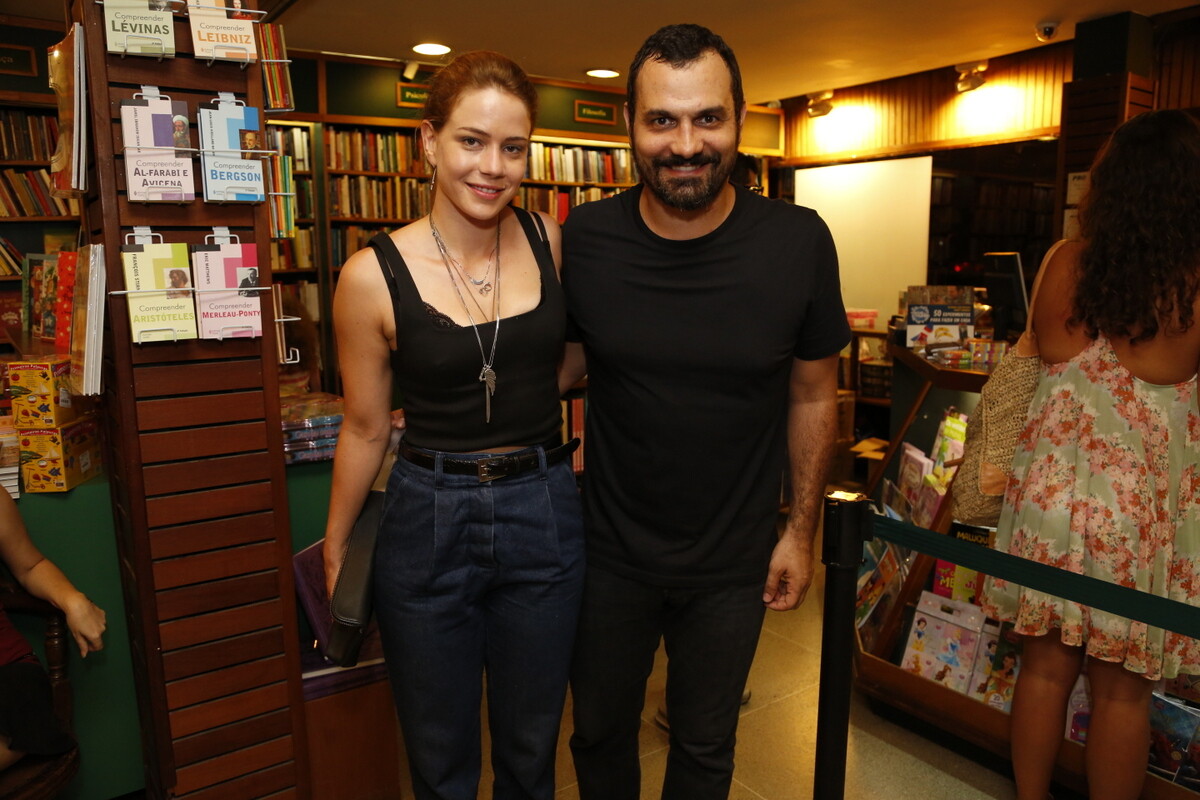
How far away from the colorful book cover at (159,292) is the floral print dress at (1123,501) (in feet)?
6.72

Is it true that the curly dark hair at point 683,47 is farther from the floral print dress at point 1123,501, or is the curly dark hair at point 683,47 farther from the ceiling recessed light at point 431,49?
the ceiling recessed light at point 431,49

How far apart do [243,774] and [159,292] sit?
3.91 feet

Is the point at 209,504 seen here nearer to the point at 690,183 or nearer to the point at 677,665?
the point at 677,665

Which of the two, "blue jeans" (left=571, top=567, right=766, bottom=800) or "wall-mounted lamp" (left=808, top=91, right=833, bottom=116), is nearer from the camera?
"blue jeans" (left=571, top=567, right=766, bottom=800)

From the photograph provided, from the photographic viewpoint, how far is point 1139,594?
1219mm

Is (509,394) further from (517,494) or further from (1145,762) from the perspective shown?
(1145,762)

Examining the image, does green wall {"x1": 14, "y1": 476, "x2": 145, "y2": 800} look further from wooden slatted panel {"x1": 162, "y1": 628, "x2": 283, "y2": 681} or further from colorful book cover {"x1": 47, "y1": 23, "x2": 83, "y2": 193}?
colorful book cover {"x1": 47, "y1": 23, "x2": 83, "y2": 193}

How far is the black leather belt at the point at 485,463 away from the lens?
4.79ft

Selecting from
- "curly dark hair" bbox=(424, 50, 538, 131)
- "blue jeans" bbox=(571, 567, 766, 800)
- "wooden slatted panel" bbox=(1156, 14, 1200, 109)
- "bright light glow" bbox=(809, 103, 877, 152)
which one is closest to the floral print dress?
"blue jeans" bbox=(571, 567, 766, 800)

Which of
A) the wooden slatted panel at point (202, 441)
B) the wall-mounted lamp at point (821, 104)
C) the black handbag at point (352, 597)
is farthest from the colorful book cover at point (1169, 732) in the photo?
the wall-mounted lamp at point (821, 104)

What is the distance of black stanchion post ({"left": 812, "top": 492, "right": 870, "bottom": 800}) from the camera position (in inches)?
57.2

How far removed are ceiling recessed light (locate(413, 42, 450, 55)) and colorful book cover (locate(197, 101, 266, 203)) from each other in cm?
394

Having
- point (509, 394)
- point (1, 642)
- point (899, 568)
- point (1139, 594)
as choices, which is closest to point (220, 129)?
point (509, 394)

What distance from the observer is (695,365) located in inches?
58.9
